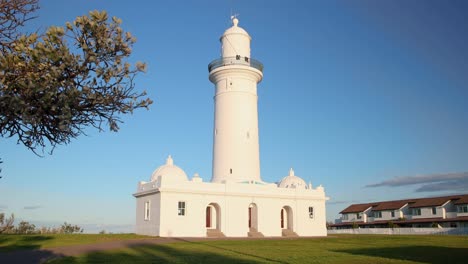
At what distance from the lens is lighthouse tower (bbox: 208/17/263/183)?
35.5 m

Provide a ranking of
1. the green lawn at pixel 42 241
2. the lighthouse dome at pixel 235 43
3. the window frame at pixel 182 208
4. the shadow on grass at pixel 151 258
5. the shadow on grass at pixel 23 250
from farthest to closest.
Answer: the lighthouse dome at pixel 235 43 < the window frame at pixel 182 208 < the green lawn at pixel 42 241 < the shadow on grass at pixel 23 250 < the shadow on grass at pixel 151 258

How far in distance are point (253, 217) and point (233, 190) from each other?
3.05 m

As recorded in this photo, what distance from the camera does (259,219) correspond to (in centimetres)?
3412

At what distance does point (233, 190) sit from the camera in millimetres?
33250

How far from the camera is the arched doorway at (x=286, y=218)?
36281 millimetres

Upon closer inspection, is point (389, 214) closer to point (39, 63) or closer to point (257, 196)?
point (257, 196)

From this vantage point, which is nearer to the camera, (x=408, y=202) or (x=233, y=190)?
(x=233, y=190)

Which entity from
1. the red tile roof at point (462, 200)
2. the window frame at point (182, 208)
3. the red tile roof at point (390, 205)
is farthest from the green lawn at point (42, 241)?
the red tile roof at point (390, 205)

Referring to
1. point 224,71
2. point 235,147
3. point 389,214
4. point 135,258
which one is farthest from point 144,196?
point 389,214

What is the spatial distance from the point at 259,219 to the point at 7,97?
28015mm

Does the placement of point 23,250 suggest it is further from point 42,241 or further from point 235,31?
point 235,31

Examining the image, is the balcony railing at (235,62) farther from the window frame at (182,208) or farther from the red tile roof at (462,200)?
the red tile roof at (462,200)

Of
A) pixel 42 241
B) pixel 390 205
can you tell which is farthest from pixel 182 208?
pixel 390 205

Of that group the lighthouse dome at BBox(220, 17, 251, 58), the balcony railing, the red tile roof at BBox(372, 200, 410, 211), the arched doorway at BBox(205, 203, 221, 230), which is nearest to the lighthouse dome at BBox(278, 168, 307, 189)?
the arched doorway at BBox(205, 203, 221, 230)
